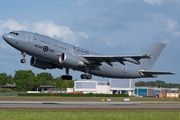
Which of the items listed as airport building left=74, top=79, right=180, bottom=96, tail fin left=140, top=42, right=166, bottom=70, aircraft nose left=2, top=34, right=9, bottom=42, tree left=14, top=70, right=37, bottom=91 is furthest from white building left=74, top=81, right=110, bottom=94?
aircraft nose left=2, top=34, right=9, bottom=42

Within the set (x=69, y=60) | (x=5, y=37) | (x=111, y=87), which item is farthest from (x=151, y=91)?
(x=5, y=37)

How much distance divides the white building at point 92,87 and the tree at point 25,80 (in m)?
47.1

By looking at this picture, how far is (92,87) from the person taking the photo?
463ft

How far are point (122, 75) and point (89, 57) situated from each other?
10032mm

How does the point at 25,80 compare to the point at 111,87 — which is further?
the point at 25,80

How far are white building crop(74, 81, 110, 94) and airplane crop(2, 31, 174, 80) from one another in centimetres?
7828

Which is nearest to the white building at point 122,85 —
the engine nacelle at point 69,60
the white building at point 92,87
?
the white building at point 92,87

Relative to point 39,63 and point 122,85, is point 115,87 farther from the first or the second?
point 39,63

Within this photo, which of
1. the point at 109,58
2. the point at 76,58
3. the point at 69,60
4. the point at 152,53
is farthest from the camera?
the point at 152,53

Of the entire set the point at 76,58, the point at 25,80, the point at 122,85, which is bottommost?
the point at 122,85

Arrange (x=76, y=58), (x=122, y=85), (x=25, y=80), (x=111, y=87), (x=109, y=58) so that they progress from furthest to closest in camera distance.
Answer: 1. (x=25, y=80)
2. (x=122, y=85)
3. (x=111, y=87)
4. (x=109, y=58)
5. (x=76, y=58)

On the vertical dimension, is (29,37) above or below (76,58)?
above

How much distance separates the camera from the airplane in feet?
136

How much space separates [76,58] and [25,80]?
14547cm
